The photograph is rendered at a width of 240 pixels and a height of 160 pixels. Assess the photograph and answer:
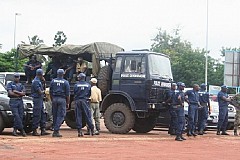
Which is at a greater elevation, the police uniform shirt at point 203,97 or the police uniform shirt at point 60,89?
the police uniform shirt at point 60,89

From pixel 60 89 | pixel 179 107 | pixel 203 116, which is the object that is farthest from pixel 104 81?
pixel 203 116

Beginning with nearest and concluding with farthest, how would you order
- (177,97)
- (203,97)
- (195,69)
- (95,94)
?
(177,97), (95,94), (203,97), (195,69)

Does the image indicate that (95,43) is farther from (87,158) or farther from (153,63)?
(87,158)

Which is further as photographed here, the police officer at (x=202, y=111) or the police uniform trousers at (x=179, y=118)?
the police officer at (x=202, y=111)

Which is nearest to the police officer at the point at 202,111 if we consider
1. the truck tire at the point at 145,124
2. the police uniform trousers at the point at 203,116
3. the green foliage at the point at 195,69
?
the police uniform trousers at the point at 203,116

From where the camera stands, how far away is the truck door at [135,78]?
659 inches

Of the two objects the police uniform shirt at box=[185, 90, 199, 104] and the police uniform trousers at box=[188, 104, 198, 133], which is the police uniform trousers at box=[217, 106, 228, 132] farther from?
the police uniform shirt at box=[185, 90, 199, 104]

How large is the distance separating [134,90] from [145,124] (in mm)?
1953

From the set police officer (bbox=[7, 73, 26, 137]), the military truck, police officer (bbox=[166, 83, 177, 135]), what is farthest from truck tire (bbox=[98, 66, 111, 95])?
police officer (bbox=[7, 73, 26, 137])

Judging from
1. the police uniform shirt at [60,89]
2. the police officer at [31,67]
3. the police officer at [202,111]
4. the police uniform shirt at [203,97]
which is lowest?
the police officer at [202,111]

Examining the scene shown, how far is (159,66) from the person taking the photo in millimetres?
17141

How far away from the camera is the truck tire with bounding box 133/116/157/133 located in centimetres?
1819

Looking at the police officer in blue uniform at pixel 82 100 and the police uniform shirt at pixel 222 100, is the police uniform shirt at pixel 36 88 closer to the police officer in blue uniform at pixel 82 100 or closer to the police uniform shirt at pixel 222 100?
the police officer in blue uniform at pixel 82 100

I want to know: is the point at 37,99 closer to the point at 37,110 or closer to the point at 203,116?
the point at 37,110
